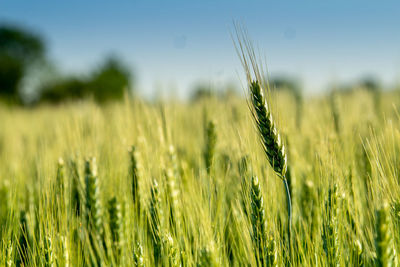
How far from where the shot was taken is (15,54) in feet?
96.7

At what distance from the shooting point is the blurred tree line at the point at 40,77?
23656 mm

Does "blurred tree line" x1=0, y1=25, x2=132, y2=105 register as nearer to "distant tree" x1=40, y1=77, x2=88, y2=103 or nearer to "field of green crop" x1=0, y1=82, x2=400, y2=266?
"distant tree" x1=40, y1=77, x2=88, y2=103

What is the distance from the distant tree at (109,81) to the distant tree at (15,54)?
8.58 meters

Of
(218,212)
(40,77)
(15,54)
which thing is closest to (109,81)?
(40,77)

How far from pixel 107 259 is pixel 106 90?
23.5 meters

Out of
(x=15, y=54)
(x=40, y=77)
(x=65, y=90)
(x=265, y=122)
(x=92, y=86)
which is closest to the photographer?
(x=265, y=122)

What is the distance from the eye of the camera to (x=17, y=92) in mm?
27375

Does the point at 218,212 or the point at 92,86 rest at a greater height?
the point at 92,86

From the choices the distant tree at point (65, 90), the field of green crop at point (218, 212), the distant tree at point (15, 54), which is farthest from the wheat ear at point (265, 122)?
the distant tree at point (15, 54)

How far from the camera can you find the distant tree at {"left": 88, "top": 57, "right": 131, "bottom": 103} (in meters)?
22.8

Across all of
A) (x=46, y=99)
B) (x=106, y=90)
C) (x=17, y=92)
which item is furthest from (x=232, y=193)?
(x=17, y=92)

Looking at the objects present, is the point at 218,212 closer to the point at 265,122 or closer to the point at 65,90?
the point at 265,122

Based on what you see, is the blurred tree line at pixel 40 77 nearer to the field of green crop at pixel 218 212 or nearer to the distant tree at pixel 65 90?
the distant tree at pixel 65 90

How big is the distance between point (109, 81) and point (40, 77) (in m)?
9.36
